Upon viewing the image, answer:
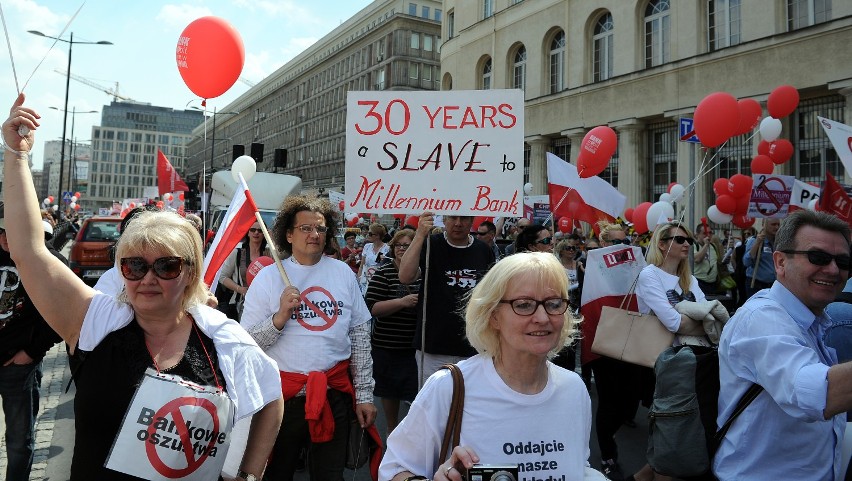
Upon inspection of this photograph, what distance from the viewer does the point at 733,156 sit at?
67.9 ft

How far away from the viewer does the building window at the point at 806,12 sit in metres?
18.7

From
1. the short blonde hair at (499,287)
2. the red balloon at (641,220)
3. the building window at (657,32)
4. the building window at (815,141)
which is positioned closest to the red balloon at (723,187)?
the red balloon at (641,220)

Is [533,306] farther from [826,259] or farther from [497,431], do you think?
[826,259]

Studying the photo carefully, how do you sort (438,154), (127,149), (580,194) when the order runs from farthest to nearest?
(127,149)
(580,194)
(438,154)

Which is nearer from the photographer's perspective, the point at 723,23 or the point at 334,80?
the point at 723,23

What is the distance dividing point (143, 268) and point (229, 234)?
1470 millimetres

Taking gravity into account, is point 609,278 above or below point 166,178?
Answer: below

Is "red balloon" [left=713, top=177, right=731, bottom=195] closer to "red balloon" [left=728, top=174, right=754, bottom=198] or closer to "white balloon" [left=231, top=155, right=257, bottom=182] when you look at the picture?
"red balloon" [left=728, top=174, right=754, bottom=198]

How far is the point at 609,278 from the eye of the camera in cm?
575

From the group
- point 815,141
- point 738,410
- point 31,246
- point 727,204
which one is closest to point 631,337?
point 738,410

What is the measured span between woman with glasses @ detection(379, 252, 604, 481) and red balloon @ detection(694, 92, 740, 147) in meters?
7.94

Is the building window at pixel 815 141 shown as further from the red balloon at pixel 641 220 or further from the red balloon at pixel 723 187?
the red balloon at pixel 641 220

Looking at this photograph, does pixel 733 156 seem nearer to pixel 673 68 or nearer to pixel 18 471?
pixel 673 68

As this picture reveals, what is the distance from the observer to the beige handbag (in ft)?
15.0
